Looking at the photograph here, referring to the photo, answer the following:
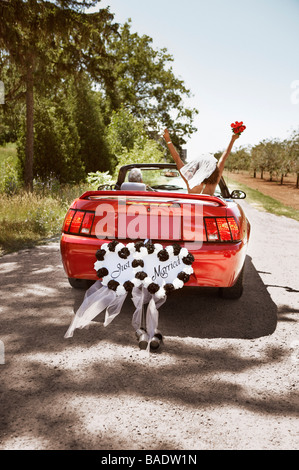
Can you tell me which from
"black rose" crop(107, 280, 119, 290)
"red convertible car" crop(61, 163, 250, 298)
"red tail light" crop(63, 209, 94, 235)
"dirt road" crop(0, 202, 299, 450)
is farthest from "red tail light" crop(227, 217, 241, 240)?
"red tail light" crop(63, 209, 94, 235)

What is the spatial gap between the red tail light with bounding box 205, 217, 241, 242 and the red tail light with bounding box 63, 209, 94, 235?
3.73 feet

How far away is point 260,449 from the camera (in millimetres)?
2236

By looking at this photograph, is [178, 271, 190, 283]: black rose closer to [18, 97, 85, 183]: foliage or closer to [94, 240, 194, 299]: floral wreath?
[94, 240, 194, 299]: floral wreath

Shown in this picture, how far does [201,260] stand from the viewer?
391cm

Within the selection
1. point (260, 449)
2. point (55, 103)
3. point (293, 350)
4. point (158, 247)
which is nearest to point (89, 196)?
point (158, 247)

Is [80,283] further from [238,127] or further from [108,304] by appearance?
[238,127]

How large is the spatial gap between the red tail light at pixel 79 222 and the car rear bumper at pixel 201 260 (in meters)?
0.06

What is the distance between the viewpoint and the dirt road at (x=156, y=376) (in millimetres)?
2338

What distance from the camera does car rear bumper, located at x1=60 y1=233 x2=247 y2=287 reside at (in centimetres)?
391

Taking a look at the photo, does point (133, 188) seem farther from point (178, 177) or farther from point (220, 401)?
point (220, 401)

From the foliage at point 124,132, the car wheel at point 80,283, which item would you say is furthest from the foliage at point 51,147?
the car wheel at point 80,283

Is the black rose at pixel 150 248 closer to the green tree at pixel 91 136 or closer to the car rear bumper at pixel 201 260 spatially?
the car rear bumper at pixel 201 260

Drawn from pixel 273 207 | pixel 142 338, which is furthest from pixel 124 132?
pixel 142 338
